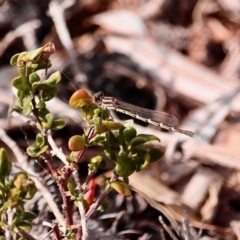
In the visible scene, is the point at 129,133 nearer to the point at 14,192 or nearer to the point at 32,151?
the point at 32,151

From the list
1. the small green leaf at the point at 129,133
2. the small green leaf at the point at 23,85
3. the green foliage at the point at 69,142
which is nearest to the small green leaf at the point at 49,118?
the green foliage at the point at 69,142

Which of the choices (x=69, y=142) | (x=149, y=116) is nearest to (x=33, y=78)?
(x=69, y=142)

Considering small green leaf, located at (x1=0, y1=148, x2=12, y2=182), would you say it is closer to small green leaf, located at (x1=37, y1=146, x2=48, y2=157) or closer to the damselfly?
small green leaf, located at (x1=37, y1=146, x2=48, y2=157)

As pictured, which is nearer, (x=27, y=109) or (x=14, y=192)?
(x=14, y=192)

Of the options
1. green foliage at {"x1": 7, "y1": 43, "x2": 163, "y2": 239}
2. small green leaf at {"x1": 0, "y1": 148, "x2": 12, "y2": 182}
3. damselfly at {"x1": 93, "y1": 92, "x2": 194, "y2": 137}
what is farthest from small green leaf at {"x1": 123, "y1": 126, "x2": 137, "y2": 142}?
damselfly at {"x1": 93, "y1": 92, "x2": 194, "y2": 137}

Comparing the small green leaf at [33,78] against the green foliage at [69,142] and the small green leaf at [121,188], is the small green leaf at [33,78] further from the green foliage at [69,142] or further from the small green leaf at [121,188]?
the small green leaf at [121,188]

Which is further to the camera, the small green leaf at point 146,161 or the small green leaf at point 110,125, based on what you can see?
the small green leaf at point 146,161

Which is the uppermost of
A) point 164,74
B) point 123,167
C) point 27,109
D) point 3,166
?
point 27,109

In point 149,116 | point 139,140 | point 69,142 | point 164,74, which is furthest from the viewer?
point 164,74
